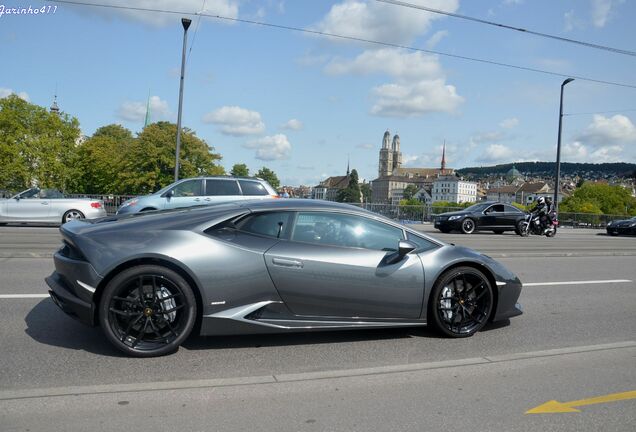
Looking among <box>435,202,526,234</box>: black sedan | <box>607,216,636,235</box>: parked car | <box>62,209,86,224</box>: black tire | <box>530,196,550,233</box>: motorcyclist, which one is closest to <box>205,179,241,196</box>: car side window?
<box>62,209,86,224</box>: black tire

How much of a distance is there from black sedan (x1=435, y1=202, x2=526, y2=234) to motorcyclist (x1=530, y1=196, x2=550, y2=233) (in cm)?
79

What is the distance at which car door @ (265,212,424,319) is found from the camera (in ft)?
15.3

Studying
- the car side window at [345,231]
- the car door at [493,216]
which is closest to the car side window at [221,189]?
the car side window at [345,231]

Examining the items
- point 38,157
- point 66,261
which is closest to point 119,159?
point 38,157

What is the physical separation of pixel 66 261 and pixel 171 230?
0.91 m

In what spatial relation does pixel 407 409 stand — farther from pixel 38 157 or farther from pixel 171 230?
pixel 38 157

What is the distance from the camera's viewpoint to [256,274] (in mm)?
4574

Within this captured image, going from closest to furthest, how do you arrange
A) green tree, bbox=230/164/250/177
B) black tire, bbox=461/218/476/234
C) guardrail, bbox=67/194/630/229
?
black tire, bbox=461/218/476/234 → guardrail, bbox=67/194/630/229 → green tree, bbox=230/164/250/177

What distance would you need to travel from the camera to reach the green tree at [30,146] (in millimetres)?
53562

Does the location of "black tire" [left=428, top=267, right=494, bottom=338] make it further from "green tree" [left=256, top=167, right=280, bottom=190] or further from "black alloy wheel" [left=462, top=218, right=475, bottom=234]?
"green tree" [left=256, top=167, right=280, bottom=190]

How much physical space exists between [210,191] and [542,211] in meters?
15.4

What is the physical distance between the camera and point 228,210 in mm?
4938

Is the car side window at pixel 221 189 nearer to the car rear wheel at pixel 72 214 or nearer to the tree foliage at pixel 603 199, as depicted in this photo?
the car rear wheel at pixel 72 214

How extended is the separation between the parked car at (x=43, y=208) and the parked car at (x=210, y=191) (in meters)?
3.03
